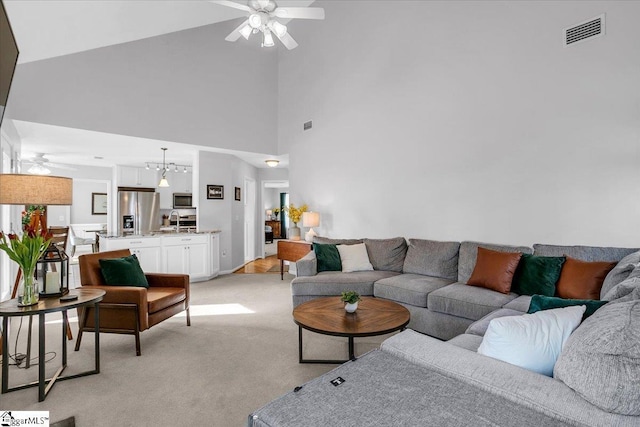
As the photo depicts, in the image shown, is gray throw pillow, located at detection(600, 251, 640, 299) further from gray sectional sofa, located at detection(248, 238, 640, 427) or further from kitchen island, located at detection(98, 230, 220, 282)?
kitchen island, located at detection(98, 230, 220, 282)

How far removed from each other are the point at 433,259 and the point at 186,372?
2718 mm

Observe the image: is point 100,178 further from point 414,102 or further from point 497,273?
point 497,273

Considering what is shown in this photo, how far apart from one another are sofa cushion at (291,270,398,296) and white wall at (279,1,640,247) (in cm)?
114

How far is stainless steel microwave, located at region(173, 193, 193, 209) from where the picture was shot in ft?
26.9

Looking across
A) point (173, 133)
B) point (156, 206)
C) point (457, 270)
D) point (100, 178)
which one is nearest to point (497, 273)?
point (457, 270)

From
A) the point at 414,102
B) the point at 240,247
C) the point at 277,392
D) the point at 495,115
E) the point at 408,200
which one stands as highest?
the point at 414,102

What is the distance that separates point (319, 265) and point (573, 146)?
2.90 metres

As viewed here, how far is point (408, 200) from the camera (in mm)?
4465

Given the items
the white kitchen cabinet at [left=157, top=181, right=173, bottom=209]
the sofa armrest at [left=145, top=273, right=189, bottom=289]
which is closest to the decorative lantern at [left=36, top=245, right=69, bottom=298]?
the sofa armrest at [left=145, top=273, right=189, bottom=289]

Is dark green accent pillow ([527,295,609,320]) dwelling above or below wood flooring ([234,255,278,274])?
above

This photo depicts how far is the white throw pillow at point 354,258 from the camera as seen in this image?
4137mm

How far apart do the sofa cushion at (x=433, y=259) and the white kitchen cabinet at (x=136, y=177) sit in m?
6.67

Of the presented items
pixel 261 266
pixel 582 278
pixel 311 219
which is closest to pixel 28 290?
pixel 311 219

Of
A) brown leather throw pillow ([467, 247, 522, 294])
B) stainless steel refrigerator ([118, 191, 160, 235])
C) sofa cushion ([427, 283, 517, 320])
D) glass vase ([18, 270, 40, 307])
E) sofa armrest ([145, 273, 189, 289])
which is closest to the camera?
glass vase ([18, 270, 40, 307])
